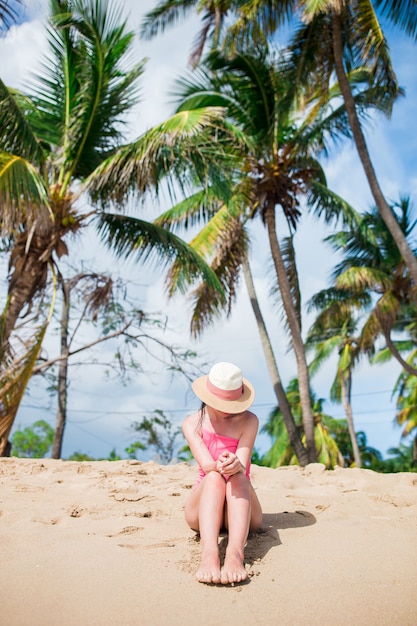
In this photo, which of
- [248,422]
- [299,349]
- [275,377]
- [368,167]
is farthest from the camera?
[275,377]

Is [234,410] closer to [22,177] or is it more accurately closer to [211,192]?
[22,177]

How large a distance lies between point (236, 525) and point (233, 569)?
241mm

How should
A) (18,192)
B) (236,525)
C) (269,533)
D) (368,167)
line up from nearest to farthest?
(236,525) → (269,533) → (18,192) → (368,167)

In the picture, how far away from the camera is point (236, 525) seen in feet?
8.70

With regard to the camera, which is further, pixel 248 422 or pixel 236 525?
pixel 248 422

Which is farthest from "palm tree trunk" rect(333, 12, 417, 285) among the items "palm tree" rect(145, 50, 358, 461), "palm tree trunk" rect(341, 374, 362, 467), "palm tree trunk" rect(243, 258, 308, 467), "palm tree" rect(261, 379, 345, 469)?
"palm tree" rect(261, 379, 345, 469)

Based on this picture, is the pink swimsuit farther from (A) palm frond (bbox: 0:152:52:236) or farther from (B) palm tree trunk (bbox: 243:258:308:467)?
(B) palm tree trunk (bbox: 243:258:308:467)

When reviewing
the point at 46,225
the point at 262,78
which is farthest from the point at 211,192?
the point at 262,78

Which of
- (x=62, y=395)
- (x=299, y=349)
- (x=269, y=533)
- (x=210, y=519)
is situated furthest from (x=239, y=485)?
(x=62, y=395)

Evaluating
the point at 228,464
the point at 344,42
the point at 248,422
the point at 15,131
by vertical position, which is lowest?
the point at 228,464

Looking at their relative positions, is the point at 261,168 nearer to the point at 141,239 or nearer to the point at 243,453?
the point at 141,239

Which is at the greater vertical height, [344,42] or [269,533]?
[344,42]

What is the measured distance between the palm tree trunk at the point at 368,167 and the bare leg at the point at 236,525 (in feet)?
27.0

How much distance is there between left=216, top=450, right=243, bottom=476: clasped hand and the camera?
271 cm
